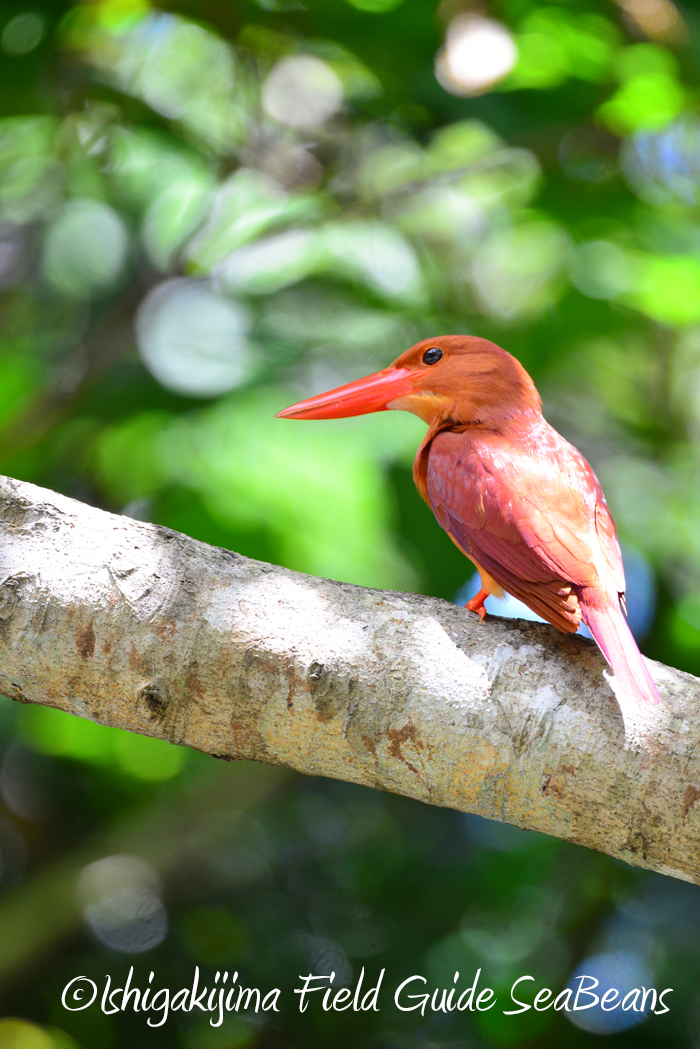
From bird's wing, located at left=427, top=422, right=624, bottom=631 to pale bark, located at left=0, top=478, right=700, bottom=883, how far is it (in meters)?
0.12

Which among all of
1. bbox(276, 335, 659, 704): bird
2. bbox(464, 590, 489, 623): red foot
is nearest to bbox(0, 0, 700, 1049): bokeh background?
bbox(276, 335, 659, 704): bird

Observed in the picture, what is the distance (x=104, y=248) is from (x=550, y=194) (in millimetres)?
1921

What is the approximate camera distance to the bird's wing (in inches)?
61.2

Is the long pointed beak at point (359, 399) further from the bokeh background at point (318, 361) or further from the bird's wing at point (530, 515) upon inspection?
the bokeh background at point (318, 361)

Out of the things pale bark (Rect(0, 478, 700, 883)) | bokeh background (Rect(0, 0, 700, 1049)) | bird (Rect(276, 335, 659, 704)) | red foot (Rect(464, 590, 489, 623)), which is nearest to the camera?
pale bark (Rect(0, 478, 700, 883))

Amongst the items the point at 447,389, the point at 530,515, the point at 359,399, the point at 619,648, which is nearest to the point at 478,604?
the point at 530,515

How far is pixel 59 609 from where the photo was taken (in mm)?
1399

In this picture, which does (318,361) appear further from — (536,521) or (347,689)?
(347,689)

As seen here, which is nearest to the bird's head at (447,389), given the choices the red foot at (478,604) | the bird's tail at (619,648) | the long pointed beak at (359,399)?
the long pointed beak at (359,399)

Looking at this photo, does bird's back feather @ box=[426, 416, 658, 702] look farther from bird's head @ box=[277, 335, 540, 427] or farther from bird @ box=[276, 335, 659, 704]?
bird's head @ box=[277, 335, 540, 427]

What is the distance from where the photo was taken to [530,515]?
63.3 inches

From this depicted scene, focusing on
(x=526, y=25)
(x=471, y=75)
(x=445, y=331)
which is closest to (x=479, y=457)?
(x=445, y=331)

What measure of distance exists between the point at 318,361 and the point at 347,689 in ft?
7.03

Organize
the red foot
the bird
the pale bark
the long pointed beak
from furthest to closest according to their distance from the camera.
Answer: the long pointed beak → the red foot → the bird → the pale bark
